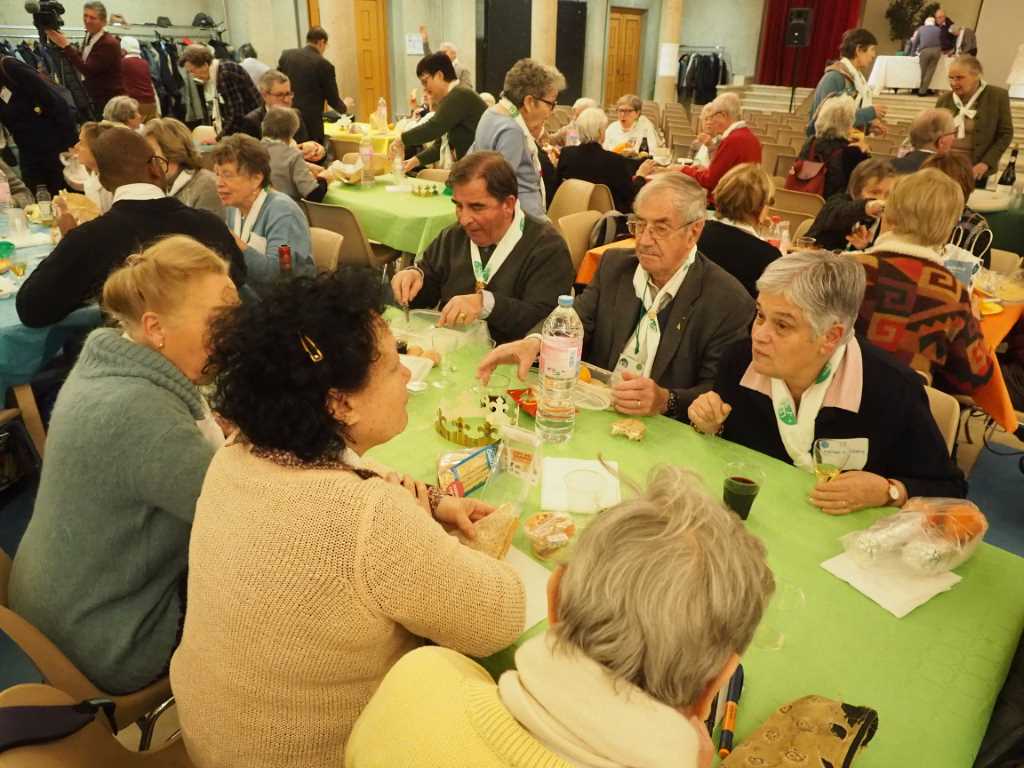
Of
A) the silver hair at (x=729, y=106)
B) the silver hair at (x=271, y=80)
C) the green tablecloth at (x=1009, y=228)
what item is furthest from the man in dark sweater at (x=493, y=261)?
the green tablecloth at (x=1009, y=228)

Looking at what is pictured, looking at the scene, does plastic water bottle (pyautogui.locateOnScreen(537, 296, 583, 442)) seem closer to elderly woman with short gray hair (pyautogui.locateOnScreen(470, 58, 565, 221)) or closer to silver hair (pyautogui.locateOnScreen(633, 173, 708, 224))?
silver hair (pyautogui.locateOnScreen(633, 173, 708, 224))

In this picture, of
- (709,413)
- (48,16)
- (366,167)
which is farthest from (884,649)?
(48,16)

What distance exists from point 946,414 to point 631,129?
6884mm

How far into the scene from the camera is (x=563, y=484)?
177 cm

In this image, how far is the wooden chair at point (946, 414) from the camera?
2.04 m

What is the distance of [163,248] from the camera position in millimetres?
1904

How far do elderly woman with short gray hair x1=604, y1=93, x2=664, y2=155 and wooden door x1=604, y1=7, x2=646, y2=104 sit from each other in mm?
9585

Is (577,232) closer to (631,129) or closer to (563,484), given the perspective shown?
(563,484)

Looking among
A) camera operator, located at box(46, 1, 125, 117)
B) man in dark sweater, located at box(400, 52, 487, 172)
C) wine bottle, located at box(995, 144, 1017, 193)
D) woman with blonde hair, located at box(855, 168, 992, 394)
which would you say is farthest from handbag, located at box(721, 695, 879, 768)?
Answer: camera operator, located at box(46, 1, 125, 117)

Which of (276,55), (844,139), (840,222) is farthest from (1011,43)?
(276,55)

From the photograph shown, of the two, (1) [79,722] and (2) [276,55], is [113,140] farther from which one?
(2) [276,55]

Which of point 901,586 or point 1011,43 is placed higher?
point 1011,43

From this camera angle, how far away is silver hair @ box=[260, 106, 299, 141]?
5.14 metres

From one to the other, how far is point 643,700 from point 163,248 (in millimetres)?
1739
